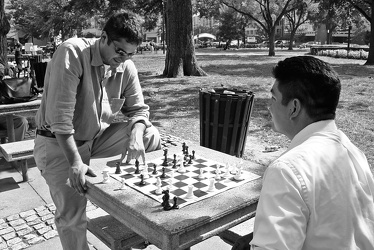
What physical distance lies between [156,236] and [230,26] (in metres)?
59.0

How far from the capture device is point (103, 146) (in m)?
3.23

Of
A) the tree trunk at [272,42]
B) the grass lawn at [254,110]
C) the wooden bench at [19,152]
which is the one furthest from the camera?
the tree trunk at [272,42]

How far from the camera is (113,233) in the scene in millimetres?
2619

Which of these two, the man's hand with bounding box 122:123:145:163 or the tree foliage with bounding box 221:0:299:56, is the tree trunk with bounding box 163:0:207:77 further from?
the tree foliage with bounding box 221:0:299:56

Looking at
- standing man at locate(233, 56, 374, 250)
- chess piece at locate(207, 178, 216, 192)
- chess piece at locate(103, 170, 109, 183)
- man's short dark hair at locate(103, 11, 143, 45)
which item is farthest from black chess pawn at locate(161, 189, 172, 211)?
man's short dark hair at locate(103, 11, 143, 45)

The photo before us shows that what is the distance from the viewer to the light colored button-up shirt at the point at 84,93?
2607 mm

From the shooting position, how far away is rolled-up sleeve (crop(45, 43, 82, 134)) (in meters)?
2.57

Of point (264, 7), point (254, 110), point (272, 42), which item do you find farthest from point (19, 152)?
point (264, 7)

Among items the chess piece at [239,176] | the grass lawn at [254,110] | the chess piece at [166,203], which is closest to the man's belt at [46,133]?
the chess piece at [166,203]

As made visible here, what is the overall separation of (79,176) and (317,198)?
62.4 inches

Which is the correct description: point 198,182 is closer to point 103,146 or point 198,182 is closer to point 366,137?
point 103,146

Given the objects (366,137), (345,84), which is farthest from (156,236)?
(345,84)

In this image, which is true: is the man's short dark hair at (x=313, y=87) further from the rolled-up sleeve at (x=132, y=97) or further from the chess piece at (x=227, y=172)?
the rolled-up sleeve at (x=132, y=97)

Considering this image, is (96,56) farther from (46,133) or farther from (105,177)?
(105,177)
